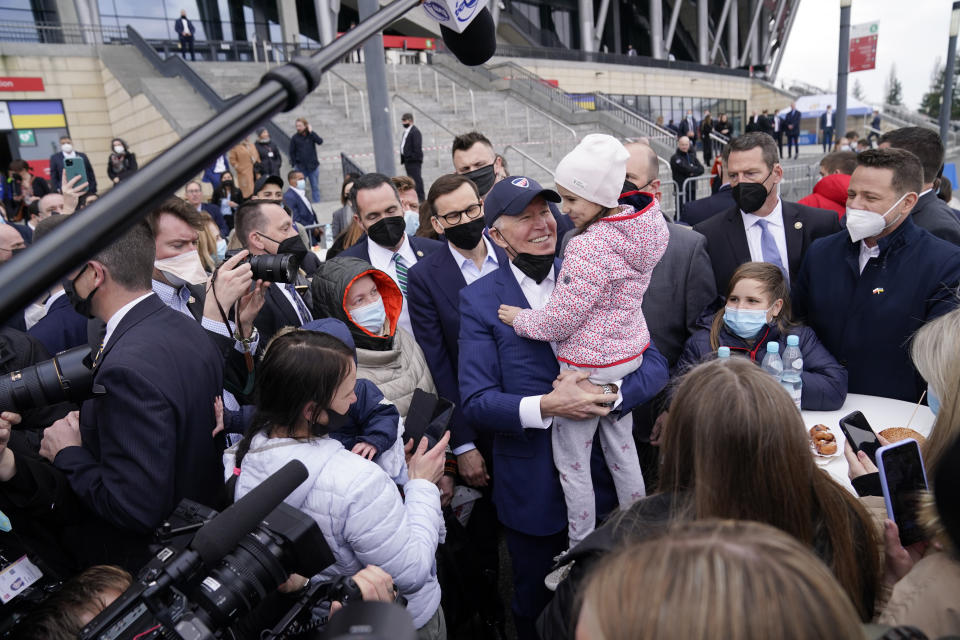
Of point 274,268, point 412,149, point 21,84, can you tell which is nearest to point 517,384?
point 274,268

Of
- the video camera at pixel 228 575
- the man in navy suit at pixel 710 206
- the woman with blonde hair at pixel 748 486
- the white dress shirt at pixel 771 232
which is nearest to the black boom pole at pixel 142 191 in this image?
the video camera at pixel 228 575

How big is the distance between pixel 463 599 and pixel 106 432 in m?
1.69

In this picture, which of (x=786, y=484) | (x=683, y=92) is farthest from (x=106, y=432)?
(x=683, y=92)

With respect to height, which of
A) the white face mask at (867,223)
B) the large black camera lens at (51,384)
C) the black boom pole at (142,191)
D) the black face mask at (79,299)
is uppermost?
the black boom pole at (142,191)

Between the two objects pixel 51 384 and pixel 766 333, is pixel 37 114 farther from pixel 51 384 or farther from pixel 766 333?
pixel 766 333

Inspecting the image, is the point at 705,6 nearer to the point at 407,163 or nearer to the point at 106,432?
the point at 407,163

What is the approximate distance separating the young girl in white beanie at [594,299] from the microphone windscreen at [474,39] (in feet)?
3.46

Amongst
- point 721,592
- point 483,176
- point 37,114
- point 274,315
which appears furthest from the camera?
point 37,114

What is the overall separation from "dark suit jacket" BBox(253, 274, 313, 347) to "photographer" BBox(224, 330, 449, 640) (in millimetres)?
1138

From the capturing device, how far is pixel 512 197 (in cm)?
247

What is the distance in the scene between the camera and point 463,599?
2725mm

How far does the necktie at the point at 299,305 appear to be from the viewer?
331 cm

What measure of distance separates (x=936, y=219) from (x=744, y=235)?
1.03m

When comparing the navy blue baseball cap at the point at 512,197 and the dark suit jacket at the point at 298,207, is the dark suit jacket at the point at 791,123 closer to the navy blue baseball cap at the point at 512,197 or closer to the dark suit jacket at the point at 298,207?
the dark suit jacket at the point at 298,207
